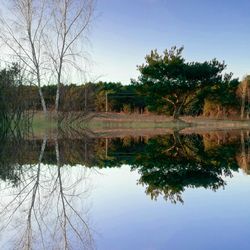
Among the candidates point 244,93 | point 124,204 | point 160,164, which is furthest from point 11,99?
point 244,93

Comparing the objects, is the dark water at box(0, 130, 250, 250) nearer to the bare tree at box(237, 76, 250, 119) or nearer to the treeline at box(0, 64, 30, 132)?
the treeline at box(0, 64, 30, 132)

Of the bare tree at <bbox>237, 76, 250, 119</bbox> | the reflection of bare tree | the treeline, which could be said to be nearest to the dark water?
the reflection of bare tree

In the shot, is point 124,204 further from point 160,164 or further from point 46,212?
point 160,164

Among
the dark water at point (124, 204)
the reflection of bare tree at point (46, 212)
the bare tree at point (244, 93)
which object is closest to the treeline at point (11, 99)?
the dark water at point (124, 204)

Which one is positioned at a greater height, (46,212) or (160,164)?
(46,212)

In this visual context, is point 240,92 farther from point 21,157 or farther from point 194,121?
point 21,157

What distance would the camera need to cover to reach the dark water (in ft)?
8.53

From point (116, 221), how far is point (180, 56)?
2624 cm

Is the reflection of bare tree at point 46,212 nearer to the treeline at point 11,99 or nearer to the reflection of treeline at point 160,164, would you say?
the reflection of treeline at point 160,164

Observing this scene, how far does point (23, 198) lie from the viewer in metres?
3.86

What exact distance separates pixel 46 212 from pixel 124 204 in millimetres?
570

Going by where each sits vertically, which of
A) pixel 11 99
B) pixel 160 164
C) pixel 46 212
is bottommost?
pixel 160 164

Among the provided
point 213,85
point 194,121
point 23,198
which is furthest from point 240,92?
point 23,198

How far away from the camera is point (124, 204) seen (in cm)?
356
